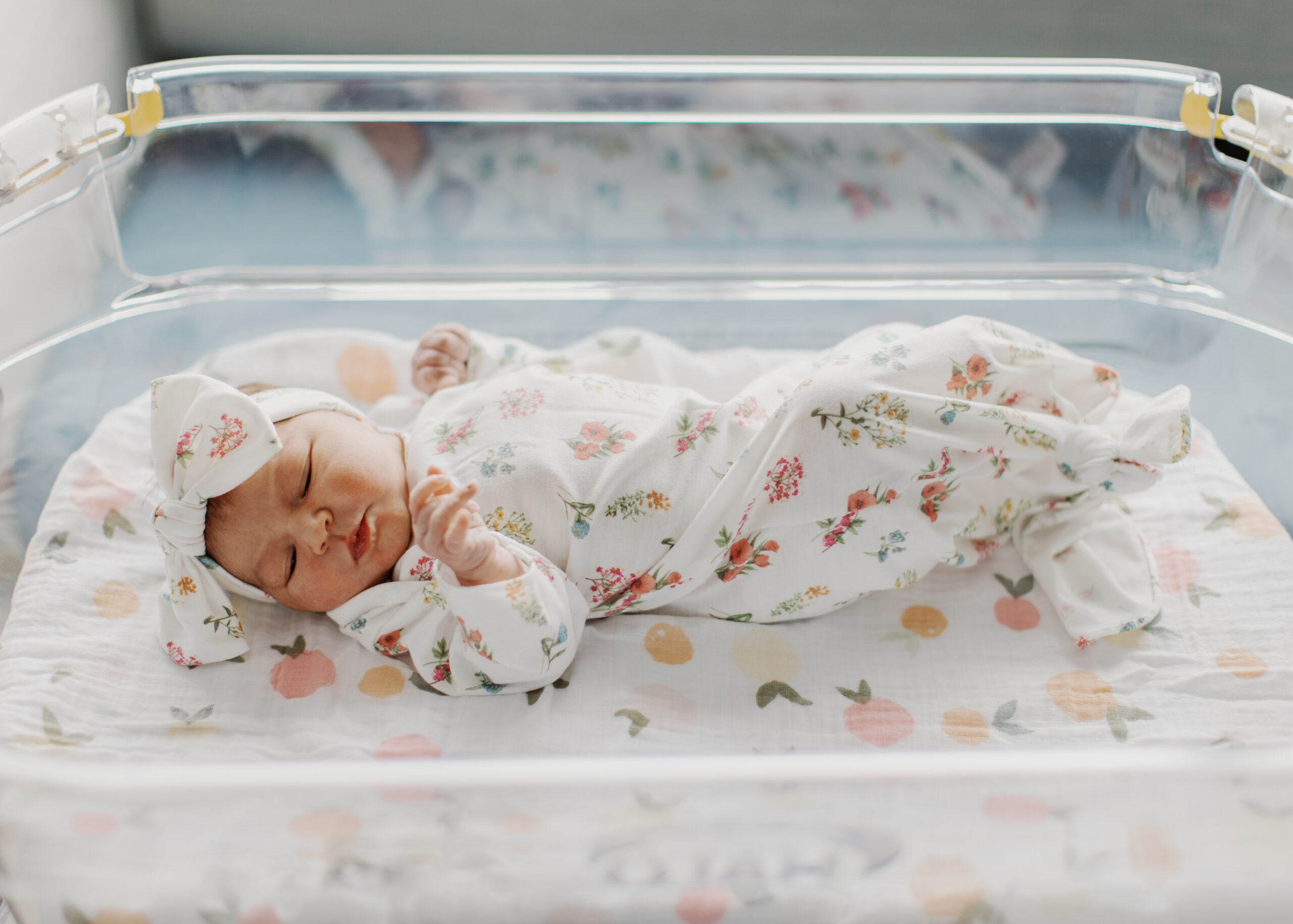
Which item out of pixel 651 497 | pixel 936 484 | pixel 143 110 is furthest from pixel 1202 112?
pixel 143 110

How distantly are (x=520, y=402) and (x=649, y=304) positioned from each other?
0.48 metres

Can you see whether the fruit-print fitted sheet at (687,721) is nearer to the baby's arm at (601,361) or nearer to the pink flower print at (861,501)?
the baby's arm at (601,361)

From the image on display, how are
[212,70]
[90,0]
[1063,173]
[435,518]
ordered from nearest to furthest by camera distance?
[435,518] → [212,70] → [1063,173] → [90,0]

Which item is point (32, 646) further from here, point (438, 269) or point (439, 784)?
point (438, 269)

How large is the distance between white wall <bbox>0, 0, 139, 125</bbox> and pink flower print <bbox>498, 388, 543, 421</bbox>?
2.86ft

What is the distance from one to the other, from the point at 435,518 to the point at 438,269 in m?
0.76

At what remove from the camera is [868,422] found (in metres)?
1.05

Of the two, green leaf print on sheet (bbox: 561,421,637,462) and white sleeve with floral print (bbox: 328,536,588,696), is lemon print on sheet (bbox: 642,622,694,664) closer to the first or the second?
white sleeve with floral print (bbox: 328,536,588,696)

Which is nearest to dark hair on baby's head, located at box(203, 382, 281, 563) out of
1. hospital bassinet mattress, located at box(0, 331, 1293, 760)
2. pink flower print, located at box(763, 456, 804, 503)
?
hospital bassinet mattress, located at box(0, 331, 1293, 760)

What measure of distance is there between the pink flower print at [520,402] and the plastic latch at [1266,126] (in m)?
0.96

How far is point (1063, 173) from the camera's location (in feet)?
4.88

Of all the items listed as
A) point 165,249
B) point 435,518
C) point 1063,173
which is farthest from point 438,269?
point 1063,173

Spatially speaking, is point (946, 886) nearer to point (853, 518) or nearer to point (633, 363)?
point (853, 518)

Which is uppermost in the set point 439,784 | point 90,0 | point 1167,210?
point 90,0
